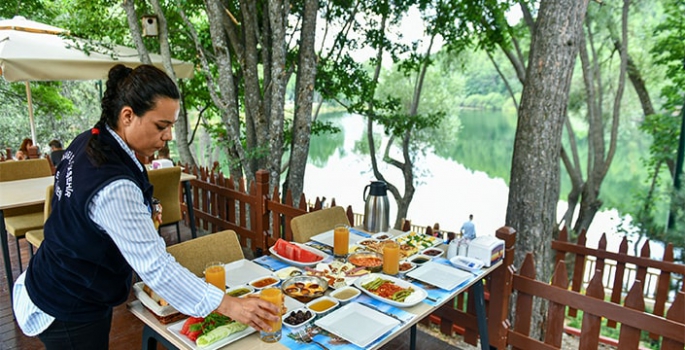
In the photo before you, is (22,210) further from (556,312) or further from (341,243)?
(556,312)

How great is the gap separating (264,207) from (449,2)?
14.6ft

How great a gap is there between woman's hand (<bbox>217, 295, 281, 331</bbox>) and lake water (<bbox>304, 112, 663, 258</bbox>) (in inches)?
429

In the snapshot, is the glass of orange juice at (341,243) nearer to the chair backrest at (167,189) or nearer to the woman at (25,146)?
the chair backrest at (167,189)

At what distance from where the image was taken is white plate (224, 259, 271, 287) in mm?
1803

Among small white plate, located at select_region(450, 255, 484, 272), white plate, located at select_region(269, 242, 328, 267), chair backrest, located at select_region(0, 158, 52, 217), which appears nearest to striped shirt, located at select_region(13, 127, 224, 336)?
white plate, located at select_region(269, 242, 328, 267)

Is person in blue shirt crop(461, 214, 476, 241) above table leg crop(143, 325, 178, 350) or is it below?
above

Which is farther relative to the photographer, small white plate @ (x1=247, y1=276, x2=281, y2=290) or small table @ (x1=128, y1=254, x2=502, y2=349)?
small white plate @ (x1=247, y1=276, x2=281, y2=290)

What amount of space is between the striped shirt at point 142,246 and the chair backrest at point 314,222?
1269mm

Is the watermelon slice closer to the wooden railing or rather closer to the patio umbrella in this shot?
the wooden railing

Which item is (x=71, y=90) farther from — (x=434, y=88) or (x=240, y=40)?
(x=434, y=88)

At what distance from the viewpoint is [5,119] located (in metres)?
9.36

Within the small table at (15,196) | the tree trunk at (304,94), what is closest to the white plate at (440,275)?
the tree trunk at (304,94)

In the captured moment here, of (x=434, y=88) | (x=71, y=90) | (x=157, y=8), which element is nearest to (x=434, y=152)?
(x=434, y=88)

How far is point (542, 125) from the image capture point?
3371mm
